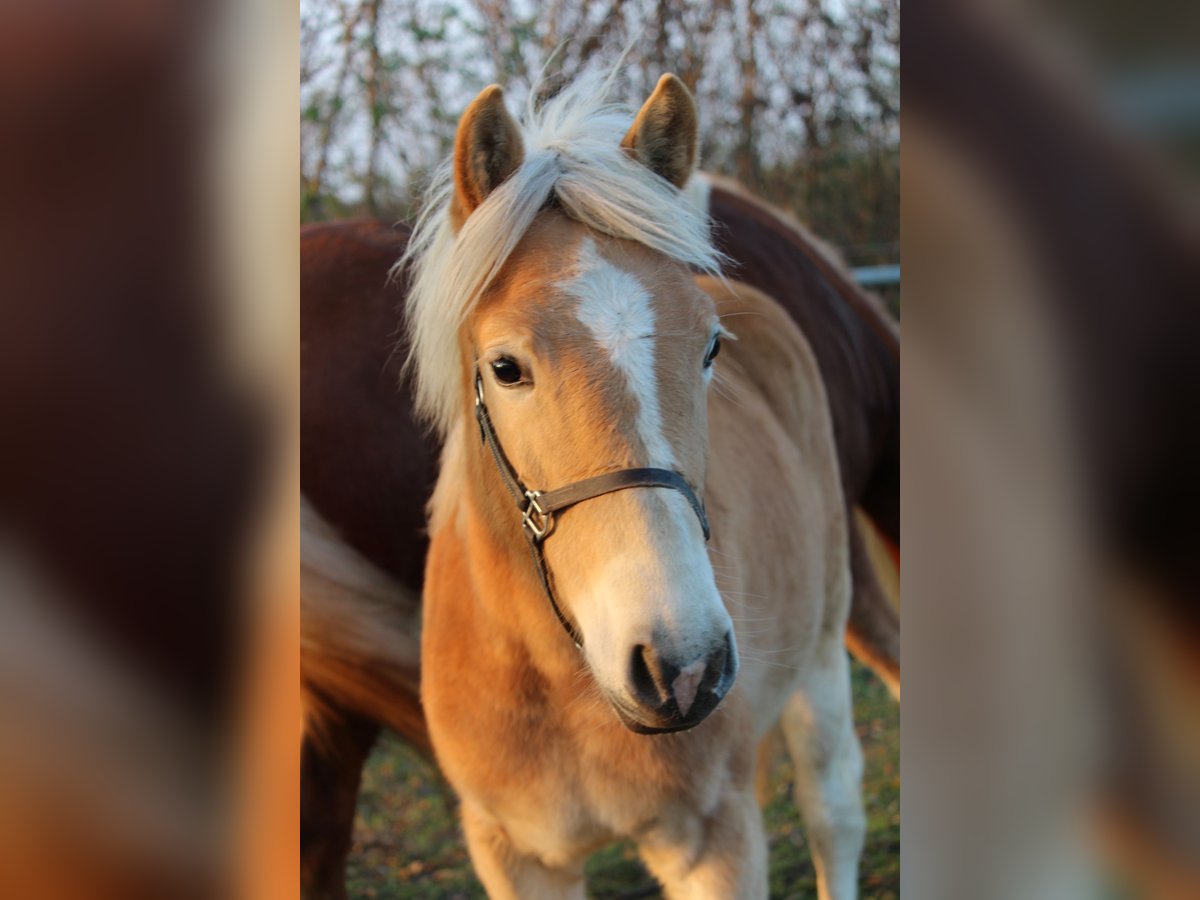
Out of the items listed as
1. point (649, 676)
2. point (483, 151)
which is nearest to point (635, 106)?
point (483, 151)

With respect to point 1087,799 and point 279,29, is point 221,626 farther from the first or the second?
point 1087,799

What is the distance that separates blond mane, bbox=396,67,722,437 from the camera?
144 centimetres

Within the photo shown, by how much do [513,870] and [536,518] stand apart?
697 millimetres

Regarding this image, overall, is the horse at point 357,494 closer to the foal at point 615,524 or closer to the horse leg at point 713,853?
the foal at point 615,524

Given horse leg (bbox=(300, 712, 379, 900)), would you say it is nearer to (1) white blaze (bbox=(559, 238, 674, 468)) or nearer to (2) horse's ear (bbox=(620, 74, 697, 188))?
(1) white blaze (bbox=(559, 238, 674, 468))

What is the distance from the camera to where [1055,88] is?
6.71ft

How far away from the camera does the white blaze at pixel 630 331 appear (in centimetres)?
132

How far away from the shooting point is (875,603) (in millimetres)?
2170

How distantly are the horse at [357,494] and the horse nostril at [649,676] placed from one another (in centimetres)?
79

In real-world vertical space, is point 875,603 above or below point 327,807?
above

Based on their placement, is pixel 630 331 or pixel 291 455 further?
pixel 291 455

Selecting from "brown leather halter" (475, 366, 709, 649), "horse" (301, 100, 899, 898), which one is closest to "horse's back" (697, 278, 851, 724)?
"horse" (301, 100, 899, 898)

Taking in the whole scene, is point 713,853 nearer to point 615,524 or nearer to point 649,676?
point 649,676

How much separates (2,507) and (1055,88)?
2155 millimetres
